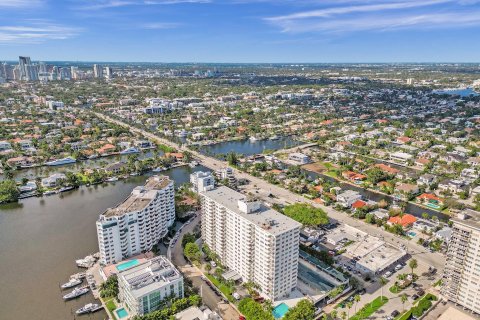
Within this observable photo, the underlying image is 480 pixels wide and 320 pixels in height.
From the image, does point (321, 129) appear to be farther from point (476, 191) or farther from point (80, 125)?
point (80, 125)

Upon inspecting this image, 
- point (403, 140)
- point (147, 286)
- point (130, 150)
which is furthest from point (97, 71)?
point (147, 286)

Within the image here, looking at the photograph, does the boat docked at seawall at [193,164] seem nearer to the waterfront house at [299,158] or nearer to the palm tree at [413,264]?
the waterfront house at [299,158]

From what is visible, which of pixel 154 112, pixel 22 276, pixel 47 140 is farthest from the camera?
pixel 154 112

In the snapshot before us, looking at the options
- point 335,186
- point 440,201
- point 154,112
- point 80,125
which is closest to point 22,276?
point 335,186

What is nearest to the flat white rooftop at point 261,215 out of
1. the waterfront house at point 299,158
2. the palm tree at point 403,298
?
the palm tree at point 403,298

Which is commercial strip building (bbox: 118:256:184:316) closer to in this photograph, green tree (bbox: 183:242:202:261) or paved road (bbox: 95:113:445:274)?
green tree (bbox: 183:242:202:261)

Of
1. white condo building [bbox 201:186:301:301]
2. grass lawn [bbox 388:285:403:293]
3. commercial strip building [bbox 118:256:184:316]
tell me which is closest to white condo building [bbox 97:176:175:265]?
commercial strip building [bbox 118:256:184:316]
